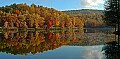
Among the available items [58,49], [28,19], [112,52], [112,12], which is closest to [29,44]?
[58,49]

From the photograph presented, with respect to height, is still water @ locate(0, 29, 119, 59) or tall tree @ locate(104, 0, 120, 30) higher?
tall tree @ locate(104, 0, 120, 30)

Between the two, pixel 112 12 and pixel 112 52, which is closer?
pixel 112 52

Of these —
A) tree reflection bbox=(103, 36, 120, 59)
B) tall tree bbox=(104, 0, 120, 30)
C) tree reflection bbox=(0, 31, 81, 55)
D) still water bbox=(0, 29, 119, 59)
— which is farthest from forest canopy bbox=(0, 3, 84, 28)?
tree reflection bbox=(103, 36, 120, 59)

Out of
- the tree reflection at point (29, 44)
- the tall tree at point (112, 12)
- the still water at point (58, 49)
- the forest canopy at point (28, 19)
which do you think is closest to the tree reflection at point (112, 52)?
the still water at point (58, 49)

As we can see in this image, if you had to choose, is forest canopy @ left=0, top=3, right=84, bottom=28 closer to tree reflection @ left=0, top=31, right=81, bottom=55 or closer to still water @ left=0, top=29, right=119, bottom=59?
tree reflection @ left=0, top=31, right=81, bottom=55

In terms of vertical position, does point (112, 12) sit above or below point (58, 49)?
above

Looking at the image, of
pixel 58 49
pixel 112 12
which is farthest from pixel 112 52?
pixel 112 12

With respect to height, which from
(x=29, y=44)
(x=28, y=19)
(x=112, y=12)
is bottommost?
(x=29, y=44)

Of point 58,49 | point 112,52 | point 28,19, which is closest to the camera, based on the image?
point 112,52

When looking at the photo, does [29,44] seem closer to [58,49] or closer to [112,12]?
[58,49]

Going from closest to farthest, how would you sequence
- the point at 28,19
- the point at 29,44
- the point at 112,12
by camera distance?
the point at 29,44 < the point at 112,12 < the point at 28,19

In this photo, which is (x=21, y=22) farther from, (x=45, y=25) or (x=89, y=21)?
(x=89, y=21)

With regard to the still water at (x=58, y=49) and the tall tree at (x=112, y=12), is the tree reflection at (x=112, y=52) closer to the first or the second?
the still water at (x=58, y=49)

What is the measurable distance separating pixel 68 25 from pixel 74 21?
1116 cm
